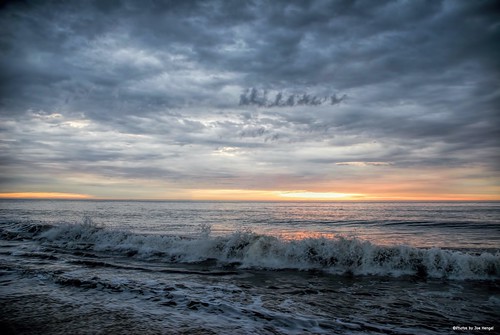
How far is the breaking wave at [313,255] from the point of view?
1142cm

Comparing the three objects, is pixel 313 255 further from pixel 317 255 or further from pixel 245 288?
pixel 245 288

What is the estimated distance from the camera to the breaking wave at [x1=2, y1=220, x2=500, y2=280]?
11.4m

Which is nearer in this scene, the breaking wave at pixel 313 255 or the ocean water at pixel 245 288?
the ocean water at pixel 245 288

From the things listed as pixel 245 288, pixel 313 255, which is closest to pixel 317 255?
pixel 313 255

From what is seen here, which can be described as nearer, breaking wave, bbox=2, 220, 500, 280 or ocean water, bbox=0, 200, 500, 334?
ocean water, bbox=0, 200, 500, 334

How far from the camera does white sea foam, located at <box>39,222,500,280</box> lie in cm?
1142

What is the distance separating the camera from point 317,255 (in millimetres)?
13281

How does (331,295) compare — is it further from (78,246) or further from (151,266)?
(78,246)

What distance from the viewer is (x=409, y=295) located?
8617mm

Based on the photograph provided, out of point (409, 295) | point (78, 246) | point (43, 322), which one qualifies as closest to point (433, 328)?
point (409, 295)

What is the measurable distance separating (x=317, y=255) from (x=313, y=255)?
18cm

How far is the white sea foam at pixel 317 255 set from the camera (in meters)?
11.4

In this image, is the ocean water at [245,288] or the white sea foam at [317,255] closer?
the ocean water at [245,288]

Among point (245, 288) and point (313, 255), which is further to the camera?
point (313, 255)
